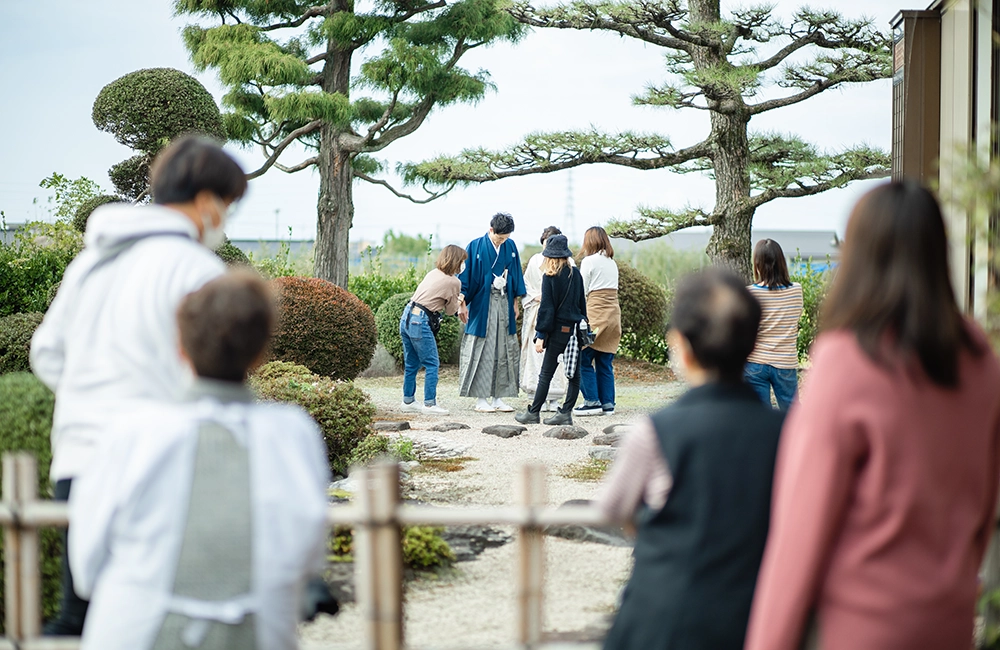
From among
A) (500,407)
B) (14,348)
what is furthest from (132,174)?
(500,407)

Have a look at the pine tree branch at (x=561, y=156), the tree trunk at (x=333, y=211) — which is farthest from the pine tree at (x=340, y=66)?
the pine tree branch at (x=561, y=156)

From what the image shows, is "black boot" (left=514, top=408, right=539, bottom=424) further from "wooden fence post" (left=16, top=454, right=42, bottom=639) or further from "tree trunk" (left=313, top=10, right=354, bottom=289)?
"tree trunk" (left=313, top=10, right=354, bottom=289)

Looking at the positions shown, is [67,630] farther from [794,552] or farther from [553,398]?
[553,398]

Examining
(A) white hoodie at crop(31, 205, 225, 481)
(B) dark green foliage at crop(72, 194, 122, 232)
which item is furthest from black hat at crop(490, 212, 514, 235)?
(A) white hoodie at crop(31, 205, 225, 481)

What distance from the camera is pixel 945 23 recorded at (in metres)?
5.56

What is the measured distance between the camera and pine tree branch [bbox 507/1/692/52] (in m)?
10.8

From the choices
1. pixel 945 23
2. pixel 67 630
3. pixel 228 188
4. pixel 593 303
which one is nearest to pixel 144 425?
pixel 228 188

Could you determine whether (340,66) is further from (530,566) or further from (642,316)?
(530,566)

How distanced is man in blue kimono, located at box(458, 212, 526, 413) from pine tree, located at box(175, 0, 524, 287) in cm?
756

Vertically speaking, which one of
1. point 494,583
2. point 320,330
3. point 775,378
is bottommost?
point 494,583

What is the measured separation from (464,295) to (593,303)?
142cm

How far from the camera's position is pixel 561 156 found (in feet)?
38.5

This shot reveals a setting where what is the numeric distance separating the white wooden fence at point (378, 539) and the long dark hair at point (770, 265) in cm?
448

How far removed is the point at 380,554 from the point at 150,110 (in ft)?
27.0
